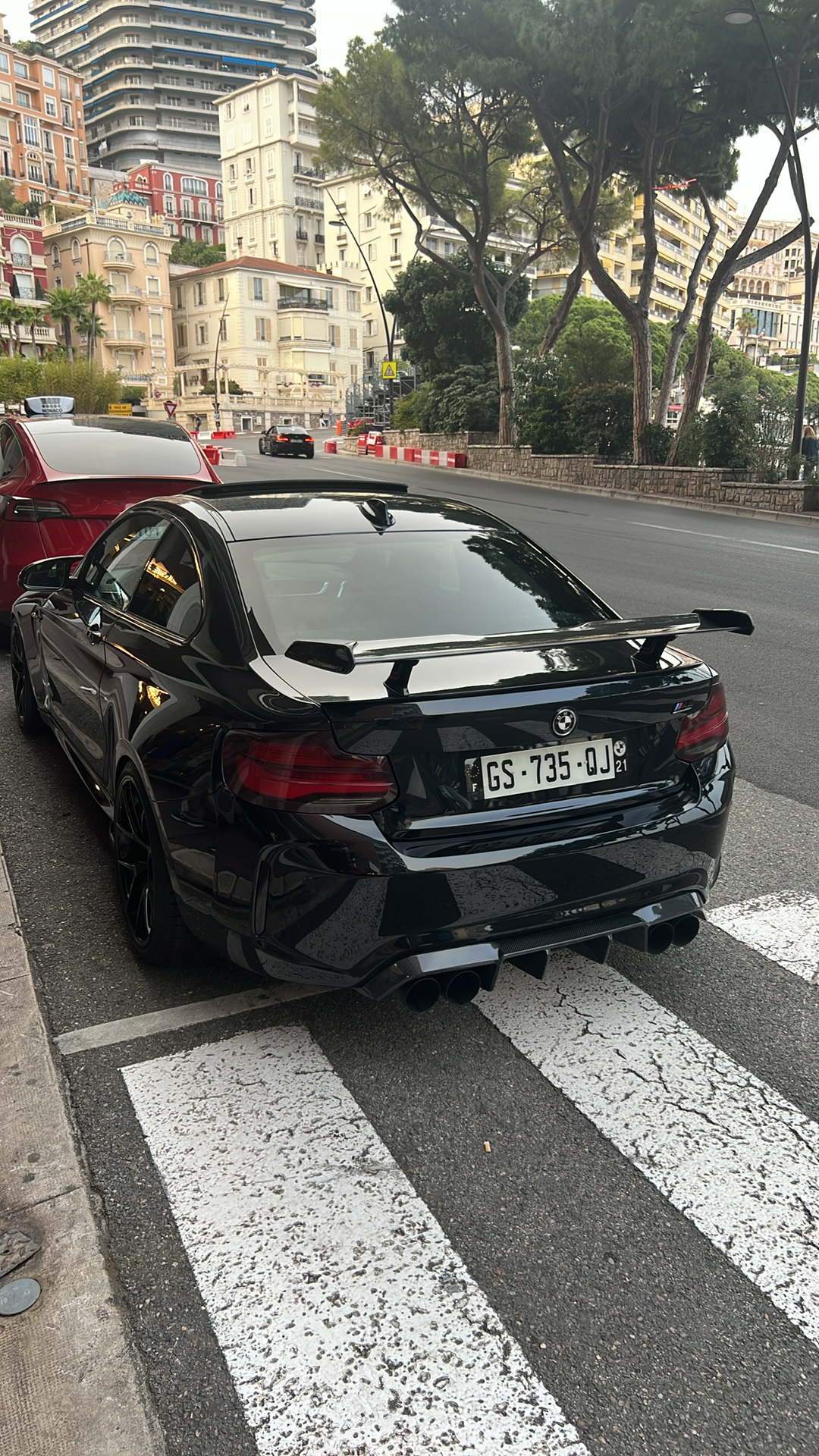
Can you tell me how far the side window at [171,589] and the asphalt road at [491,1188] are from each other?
1113 mm

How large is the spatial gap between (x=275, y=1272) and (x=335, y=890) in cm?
85

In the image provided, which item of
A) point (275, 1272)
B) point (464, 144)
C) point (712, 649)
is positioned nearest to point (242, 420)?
point (464, 144)

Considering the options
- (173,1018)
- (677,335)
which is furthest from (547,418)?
(173,1018)

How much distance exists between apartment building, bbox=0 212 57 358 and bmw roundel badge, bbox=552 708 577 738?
340 ft

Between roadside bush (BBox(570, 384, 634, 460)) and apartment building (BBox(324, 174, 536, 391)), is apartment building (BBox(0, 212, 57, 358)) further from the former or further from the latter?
roadside bush (BBox(570, 384, 634, 460))

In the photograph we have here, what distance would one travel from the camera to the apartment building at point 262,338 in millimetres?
104625

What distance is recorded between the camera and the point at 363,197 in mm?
111250

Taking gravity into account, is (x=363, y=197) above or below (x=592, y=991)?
above

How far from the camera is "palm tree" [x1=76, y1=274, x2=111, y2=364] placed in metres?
95.6

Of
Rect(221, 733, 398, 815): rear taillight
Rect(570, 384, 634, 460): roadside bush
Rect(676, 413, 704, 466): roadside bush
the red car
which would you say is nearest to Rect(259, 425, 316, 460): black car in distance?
Rect(570, 384, 634, 460): roadside bush

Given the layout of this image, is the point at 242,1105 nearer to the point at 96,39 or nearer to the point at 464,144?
the point at 464,144

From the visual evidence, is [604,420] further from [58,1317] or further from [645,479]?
[58,1317]

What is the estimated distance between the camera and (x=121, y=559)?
446 centimetres

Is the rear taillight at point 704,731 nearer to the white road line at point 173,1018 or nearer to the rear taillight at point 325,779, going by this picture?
the rear taillight at point 325,779
